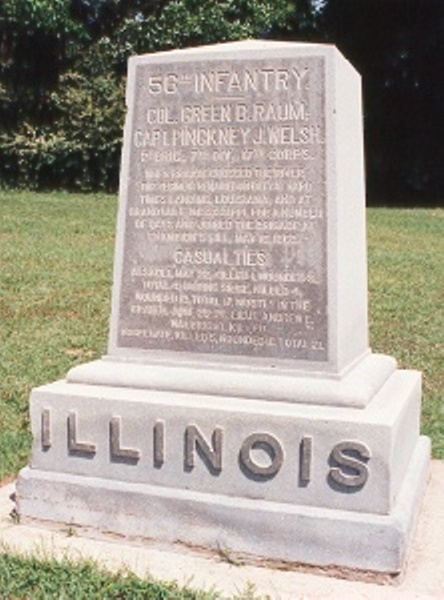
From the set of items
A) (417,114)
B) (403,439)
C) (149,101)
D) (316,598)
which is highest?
(417,114)

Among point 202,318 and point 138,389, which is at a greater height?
point 202,318

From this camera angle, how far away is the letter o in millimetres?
3984

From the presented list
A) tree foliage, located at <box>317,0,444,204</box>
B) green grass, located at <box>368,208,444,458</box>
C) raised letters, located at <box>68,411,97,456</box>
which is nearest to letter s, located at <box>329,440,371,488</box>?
raised letters, located at <box>68,411,97,456</box>

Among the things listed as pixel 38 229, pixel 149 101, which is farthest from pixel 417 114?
pixel 149 101

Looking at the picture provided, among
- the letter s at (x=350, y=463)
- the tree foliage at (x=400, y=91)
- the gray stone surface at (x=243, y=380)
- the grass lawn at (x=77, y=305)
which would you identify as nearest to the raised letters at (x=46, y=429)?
the gray stone surface at (x=243, y=380)

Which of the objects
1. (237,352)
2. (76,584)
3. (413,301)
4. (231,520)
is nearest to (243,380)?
(237,352)

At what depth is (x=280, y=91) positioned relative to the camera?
13.9 ft

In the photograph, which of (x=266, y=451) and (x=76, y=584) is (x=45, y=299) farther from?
(x=76, y=584)

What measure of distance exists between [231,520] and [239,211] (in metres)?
1.31

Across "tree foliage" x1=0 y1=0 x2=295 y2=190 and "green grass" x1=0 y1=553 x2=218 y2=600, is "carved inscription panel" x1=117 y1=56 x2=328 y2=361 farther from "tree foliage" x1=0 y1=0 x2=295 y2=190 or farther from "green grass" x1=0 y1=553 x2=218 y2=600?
"tree foliage" x1=0 y1=0 x2=295 y2=190

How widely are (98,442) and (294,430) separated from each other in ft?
2.90

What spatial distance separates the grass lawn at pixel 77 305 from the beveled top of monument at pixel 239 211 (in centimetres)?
119

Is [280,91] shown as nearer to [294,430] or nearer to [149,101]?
[149,101]

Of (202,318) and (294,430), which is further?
(202,318)
